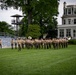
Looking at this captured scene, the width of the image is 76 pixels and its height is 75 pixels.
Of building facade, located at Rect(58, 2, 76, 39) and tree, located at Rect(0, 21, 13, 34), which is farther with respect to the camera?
tree, located at Rect(0, 21, 13, 34)

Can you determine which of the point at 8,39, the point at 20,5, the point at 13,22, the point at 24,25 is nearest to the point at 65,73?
the point at 8,39

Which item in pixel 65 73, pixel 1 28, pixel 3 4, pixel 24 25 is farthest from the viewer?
pixel 1 28

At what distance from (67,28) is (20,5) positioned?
27388 mm

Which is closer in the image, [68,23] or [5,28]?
[68,23]

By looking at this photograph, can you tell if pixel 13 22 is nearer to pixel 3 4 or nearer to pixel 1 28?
pixel 3 4

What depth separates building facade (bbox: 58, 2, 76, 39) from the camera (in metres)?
86.2

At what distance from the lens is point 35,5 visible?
6078 cm

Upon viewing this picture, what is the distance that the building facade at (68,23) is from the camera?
86150mm

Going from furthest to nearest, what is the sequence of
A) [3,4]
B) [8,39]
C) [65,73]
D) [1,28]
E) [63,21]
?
[1,28], [63,21], [3,4], [8,39], [65,73]

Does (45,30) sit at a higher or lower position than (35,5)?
lower

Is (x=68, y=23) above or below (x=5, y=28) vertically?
above

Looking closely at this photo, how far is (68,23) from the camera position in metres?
91.3

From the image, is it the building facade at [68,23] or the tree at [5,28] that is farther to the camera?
the tree at [5,28]

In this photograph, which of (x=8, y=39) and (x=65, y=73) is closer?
(x=65, y=73)
